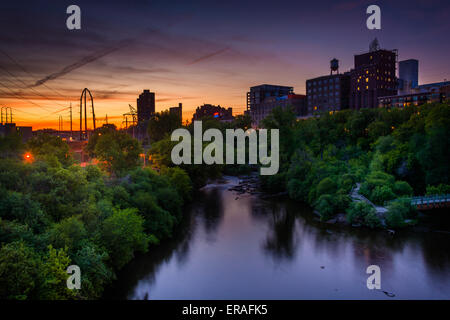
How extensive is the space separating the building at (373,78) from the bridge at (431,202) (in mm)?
73282

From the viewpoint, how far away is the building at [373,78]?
98.0 meters

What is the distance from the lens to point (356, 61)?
106m

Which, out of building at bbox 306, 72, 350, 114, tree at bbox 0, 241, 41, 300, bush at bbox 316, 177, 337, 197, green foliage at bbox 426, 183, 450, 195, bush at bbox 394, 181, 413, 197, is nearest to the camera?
tree at bbox 0, 241, 41, 300

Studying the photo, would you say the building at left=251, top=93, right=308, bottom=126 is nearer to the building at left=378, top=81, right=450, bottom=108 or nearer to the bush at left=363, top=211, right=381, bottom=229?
the building at left=378, top=81, right=450, bottom=108

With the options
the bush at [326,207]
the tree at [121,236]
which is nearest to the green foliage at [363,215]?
the bush at [326,207]

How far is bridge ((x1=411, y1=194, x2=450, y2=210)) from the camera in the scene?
1238 inches

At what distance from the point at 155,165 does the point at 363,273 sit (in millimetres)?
28329

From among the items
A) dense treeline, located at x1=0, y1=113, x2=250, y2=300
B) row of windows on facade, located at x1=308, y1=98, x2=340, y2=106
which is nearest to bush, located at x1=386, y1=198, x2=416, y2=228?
dense treeline, located at x1=0, y1=113, x2=250, y2=300

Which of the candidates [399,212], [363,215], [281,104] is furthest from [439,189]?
[281,104]

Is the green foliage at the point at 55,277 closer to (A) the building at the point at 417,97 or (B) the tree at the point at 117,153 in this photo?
(B) the tree at the point at 117,153

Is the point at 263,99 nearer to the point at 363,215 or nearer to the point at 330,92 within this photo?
the point at 330,92

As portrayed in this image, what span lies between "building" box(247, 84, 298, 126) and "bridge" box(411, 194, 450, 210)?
297 feet
